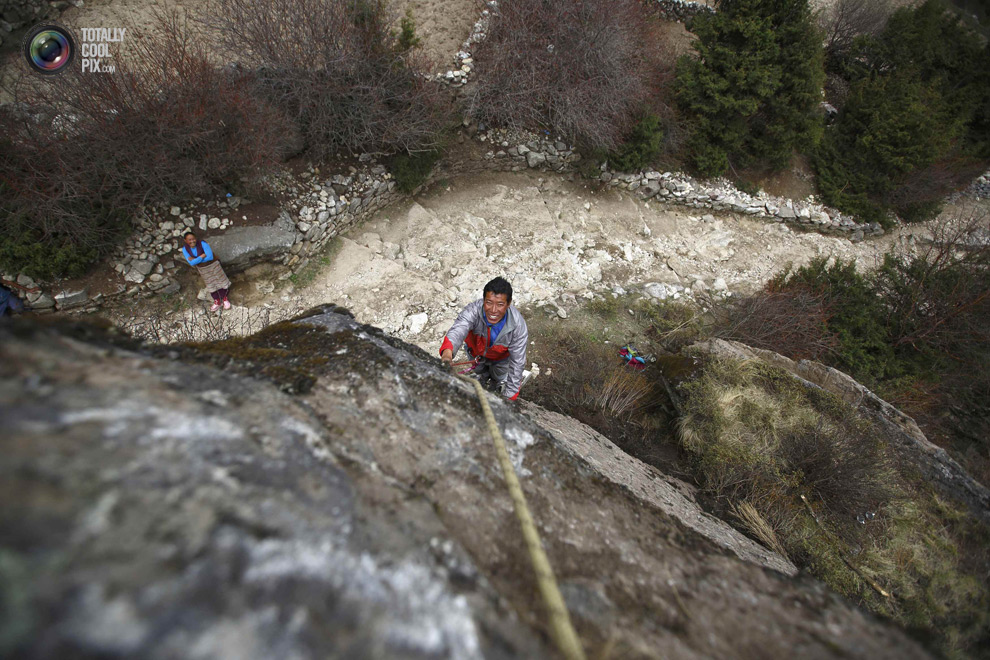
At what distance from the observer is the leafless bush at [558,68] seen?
24.4ft

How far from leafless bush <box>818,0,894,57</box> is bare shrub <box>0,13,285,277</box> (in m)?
16.1

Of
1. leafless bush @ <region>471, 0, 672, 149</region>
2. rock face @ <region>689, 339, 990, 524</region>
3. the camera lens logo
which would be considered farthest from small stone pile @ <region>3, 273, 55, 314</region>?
rock face @ <region>689, 339, 990, 524</region>

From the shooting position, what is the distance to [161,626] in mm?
751

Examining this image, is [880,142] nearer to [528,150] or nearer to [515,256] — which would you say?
[528,150]

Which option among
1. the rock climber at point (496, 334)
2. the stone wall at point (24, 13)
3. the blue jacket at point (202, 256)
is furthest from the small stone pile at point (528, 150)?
the stone wall at point (24, 13)

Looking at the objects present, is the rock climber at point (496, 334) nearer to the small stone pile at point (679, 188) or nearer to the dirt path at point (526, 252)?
the dirt path at point (526, 252)

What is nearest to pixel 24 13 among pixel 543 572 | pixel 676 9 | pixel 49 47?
pixel 49 47

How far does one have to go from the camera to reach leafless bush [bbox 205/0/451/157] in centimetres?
624

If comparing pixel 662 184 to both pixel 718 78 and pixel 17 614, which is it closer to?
pixel 718 78

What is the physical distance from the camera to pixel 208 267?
5504 millimetres

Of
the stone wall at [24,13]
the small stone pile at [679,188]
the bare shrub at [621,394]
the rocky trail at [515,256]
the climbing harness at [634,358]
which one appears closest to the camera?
the bare shrub at [621,394]

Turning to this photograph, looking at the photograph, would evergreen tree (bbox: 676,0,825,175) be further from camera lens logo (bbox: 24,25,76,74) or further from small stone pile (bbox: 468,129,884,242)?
Answer: camera lens logo (bbox: 24,25,76,74)

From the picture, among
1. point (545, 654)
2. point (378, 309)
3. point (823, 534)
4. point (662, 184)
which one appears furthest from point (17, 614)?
point (662, 184)

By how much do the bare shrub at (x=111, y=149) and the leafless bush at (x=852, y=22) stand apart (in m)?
16.1
